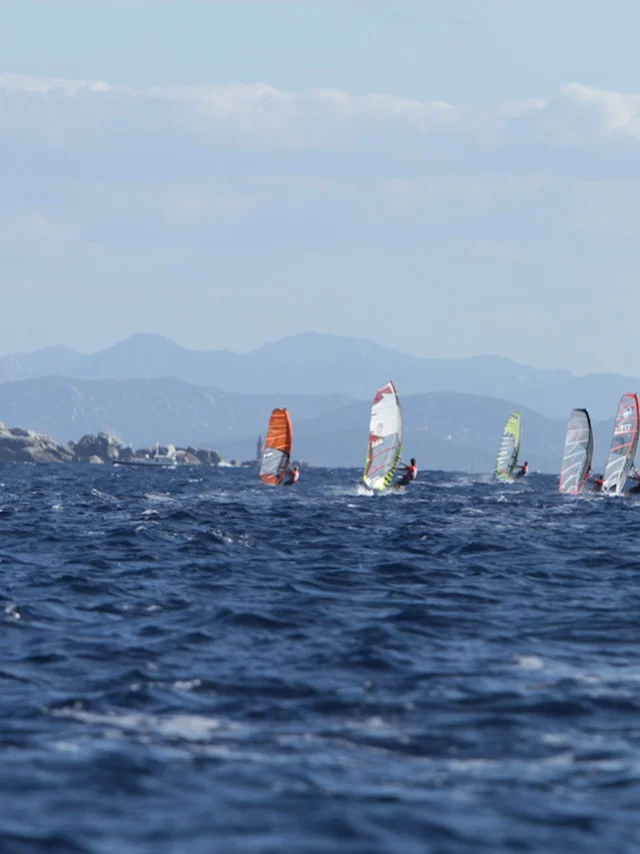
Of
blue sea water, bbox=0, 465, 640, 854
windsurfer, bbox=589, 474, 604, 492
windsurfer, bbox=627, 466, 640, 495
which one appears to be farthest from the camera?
windsurfer, bbox=589, 474, 604, 492

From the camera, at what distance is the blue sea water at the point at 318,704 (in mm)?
11531

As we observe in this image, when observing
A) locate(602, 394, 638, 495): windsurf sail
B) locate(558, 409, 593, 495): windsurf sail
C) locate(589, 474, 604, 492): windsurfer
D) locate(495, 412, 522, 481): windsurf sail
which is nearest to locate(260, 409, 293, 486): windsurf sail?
locate(558, 409, 593, 495): windsurf sail

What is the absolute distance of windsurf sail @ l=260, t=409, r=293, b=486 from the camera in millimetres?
74312

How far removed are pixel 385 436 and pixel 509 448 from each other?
121 ft

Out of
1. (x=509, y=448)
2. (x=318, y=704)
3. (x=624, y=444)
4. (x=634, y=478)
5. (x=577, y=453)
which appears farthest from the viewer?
(x=509, y=448)

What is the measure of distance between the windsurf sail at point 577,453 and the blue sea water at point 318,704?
4042cm

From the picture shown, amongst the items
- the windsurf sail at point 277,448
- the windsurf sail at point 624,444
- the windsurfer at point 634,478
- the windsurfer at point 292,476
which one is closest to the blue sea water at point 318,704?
the windsurfer at point 634,478

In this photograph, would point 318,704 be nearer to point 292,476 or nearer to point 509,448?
point 292,476

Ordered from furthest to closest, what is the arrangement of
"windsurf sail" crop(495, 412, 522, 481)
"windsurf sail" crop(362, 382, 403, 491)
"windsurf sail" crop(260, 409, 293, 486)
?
"windsurf sail" crop(495, 412, 522, 481)
"windsurf sail" crop(260, 409, 293, 486)
"windsurf sail" crop(362, 382, 403, 491)

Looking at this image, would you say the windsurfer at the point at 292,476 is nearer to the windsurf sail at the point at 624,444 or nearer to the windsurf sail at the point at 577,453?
the windsurf sail at the point at 577,453

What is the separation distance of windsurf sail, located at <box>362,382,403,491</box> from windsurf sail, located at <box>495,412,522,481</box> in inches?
1120

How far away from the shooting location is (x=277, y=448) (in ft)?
250

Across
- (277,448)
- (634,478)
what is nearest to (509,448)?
(277,448)

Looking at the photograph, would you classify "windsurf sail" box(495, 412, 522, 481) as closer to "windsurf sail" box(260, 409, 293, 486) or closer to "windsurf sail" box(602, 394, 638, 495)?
"windsurf sail" box(260, 409, 293, 486)
